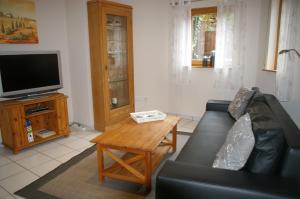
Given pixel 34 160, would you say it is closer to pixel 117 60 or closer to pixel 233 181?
pixel 117 60

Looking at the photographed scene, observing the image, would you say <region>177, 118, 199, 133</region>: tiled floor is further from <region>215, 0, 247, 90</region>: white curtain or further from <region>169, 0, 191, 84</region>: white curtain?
<region>215, 0, 247, 90</region>: white curtain

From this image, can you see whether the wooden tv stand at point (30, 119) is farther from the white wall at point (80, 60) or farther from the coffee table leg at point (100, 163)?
the coffee table leg at point (100, 163)

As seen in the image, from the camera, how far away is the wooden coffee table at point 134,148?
7.15 ft

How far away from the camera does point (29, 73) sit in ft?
10.6

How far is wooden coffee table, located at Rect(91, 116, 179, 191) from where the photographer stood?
218 centimetres

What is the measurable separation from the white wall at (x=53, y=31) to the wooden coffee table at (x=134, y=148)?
6.15 ft

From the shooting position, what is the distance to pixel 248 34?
3.79 metres

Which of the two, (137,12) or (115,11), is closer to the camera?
(115,11)

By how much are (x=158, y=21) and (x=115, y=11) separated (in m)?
0.97

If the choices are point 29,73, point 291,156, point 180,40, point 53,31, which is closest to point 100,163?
point 291,156

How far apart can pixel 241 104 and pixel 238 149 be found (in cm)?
152

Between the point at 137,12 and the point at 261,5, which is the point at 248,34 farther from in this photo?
the point at 137,12

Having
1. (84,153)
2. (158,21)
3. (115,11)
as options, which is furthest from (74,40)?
(84,153)

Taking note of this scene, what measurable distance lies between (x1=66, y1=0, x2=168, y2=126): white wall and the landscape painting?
0.58 meters
